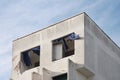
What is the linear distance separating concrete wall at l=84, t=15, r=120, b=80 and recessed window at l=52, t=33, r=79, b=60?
2.06 metres

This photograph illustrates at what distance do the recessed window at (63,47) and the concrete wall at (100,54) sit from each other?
6.77 ft

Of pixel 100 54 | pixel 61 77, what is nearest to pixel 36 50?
pixel 61 77

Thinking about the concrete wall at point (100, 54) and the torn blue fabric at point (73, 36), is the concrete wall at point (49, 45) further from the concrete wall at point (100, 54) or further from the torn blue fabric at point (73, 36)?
the concrete wall at point (100, 54)

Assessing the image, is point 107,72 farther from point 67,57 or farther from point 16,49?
point 16,49

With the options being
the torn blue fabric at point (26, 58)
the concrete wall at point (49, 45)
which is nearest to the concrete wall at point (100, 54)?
the concrete wall at point (49, 45)

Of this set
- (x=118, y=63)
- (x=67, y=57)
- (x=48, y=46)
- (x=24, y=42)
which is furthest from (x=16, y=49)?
(x=118, y=63)

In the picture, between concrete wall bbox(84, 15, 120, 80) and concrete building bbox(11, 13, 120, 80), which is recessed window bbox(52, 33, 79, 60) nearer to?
concrete building bbox(11, 13, 120, 80)

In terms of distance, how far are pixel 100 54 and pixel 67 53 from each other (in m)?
3.41

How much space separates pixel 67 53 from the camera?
46094 millimetres

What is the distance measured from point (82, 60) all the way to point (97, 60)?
325 centimetres

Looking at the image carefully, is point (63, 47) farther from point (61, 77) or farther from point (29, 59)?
point (29, 59)

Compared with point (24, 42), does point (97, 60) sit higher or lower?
lower

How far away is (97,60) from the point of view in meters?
45.6

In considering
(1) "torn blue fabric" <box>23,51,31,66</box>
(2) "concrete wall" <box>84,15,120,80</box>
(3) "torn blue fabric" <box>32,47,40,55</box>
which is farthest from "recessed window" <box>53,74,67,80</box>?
(1) "torn blue fabric" <box>23,51,31,66</box>
